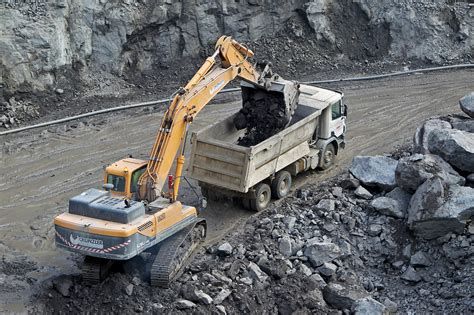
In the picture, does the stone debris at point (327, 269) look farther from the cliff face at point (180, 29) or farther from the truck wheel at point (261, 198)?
the cliff face at point (180, 29)

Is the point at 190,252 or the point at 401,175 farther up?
the point at 401,175

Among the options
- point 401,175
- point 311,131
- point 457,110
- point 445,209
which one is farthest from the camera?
point 457,110

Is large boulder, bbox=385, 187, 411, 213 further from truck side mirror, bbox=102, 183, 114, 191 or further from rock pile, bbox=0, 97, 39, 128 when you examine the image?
rock pile, bbox=0, 97, 39, 128

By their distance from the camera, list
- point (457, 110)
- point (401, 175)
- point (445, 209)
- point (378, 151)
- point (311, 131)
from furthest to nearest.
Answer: point (457, 110) → point (378, 151) → point (311, 131) → point (401, 175) → point (445, 209)

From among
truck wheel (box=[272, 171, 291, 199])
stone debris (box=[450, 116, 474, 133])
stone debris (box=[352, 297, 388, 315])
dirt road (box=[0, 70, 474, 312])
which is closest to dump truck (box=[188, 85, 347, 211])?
truck wheel (box=[272, 171, 291, 199])

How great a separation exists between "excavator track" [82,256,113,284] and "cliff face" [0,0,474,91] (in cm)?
977

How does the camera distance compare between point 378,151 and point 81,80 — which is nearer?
point 378,151

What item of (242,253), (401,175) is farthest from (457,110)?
(242,253)

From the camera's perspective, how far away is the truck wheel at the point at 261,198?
52.2 ft

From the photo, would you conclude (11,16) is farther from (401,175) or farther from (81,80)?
(401,175)

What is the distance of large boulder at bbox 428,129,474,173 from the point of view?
15102mm

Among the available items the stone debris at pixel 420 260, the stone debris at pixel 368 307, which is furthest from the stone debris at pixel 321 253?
the stone debris at pixel 420 260

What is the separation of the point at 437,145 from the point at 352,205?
6.93 ft

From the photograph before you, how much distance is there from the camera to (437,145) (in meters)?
15.5
